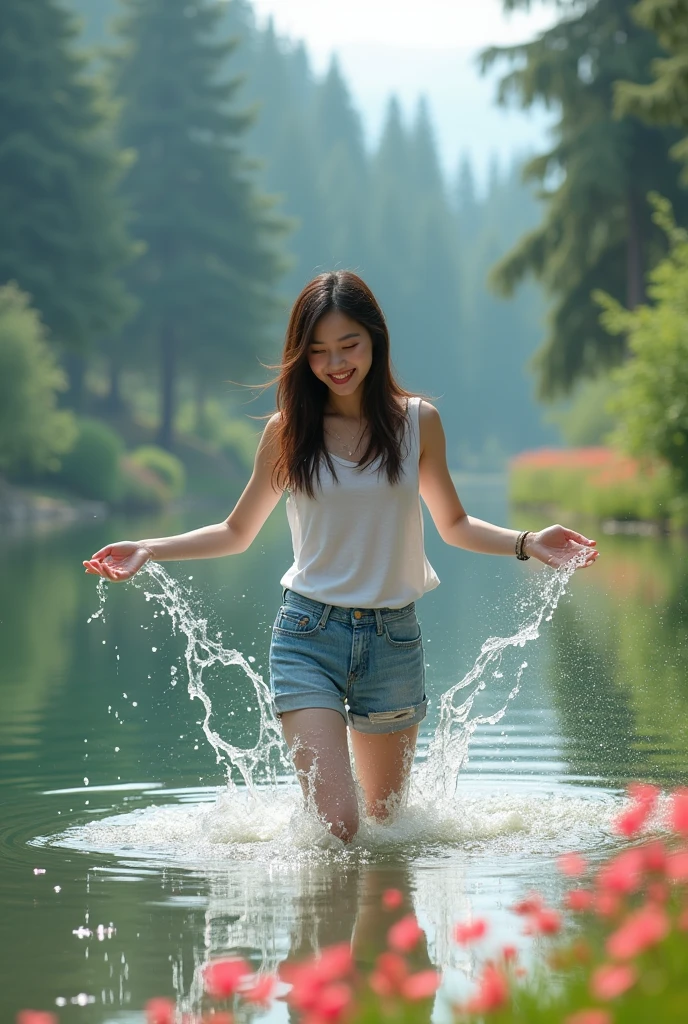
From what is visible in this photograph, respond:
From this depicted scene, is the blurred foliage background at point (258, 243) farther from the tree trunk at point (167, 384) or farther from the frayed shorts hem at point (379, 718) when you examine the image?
the frayed shorts hem at point (379, 718)

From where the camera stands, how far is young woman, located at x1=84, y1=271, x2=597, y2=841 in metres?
4.87

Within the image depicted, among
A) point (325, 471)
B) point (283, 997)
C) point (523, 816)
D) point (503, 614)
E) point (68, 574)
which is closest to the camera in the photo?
point (283, 997)

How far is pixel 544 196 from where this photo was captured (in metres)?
29.8

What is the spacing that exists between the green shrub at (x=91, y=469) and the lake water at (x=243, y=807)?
23.3m

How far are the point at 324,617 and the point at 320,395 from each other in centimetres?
69

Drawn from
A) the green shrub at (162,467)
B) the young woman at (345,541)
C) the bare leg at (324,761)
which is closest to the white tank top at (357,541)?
the young woman at (345,541)

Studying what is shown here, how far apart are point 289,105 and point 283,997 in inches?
3797

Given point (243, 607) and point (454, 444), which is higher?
point (454, 444)

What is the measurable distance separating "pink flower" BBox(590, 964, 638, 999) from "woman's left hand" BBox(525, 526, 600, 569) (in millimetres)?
2833

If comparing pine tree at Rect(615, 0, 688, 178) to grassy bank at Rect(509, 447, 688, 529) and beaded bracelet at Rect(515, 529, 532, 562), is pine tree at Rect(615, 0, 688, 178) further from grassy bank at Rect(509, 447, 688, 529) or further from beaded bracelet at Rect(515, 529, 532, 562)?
beaded bracelet at Rect(515, 529, 532, 562)

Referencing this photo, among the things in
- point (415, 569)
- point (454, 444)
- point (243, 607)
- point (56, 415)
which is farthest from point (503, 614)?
point (454, 444)

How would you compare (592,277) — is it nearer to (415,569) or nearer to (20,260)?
(20,260)

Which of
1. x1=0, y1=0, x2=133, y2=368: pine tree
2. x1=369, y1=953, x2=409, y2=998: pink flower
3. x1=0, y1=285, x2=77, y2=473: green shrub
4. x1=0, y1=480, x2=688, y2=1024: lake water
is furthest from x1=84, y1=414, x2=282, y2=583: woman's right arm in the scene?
x1=0, y1=0, x2=133, y2=368: pine tree

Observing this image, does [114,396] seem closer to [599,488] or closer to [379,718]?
[599,488]
